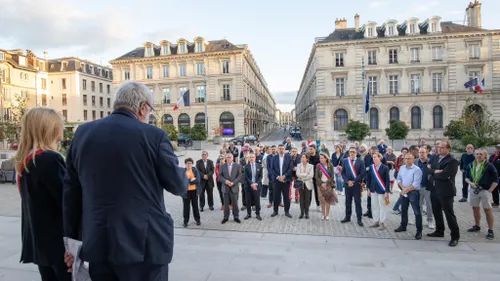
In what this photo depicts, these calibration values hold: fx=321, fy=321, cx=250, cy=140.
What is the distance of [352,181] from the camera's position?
875 cm

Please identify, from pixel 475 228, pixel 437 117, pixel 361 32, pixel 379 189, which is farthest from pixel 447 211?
pixel 361 32

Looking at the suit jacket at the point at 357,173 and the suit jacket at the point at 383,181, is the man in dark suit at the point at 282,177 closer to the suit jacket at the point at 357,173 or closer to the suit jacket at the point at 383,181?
the suit jacket at the point at 357,173

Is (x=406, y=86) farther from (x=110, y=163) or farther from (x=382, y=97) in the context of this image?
(x=110, y=163)

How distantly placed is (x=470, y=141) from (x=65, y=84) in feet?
206

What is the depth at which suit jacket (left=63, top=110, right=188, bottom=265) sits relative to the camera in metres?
2.07

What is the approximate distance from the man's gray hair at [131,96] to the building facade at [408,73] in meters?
43.3

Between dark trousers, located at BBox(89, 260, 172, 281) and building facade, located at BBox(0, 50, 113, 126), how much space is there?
198ft

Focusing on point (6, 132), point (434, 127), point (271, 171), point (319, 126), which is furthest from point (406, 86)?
point (6, 132)

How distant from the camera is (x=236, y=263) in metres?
5.70

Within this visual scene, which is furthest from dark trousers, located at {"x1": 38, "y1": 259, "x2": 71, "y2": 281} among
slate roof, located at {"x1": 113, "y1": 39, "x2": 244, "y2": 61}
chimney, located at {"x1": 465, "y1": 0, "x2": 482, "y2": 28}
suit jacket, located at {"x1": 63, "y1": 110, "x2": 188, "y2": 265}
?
chimney, located at {"x1": 465, "y1": 0, "x2": 482, "y2": 28}

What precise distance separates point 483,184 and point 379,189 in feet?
7.34

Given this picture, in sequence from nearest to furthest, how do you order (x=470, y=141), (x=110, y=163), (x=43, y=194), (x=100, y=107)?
(x=110, y=163) < (x=43, y=194) < (x=470, y=141) < (x=100, y=107)

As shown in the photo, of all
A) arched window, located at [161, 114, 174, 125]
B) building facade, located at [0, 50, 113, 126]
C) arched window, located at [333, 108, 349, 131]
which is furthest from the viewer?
building facade, located at [0, 50, 113, 126]

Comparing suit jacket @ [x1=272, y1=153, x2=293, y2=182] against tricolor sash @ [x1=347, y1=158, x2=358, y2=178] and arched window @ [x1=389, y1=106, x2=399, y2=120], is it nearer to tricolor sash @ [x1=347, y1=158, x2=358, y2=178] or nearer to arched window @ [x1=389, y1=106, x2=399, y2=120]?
tricolor sash @ [x1=347, y1=158, x2=358, y2=178]
